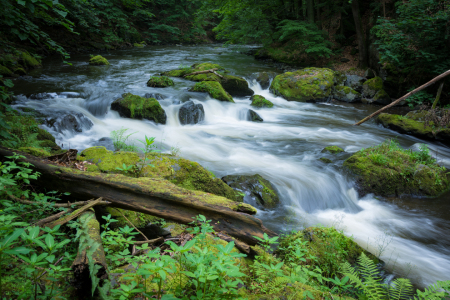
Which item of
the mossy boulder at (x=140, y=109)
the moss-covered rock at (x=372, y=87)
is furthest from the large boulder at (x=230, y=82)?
the moss-covered rock at (x=372, y=87)

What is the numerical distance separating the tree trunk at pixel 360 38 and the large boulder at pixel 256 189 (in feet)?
47.3

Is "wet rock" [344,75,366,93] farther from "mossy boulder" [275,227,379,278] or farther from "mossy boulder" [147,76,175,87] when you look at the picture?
"mossy boulder" [275,227,379,278]

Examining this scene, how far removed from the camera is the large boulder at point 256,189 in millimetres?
5383

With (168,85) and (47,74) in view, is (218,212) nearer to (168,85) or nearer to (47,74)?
(168,85)

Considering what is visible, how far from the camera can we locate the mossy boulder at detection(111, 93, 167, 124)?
9.16 m

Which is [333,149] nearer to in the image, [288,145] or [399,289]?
[288,145]

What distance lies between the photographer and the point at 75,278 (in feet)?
5.71

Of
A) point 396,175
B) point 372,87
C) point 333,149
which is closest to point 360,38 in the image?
point 372,87

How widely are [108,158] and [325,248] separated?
3578 mm

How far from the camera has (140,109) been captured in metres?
9.18

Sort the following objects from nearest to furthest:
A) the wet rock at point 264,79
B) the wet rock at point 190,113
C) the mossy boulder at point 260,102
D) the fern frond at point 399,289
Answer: the fern frond at point 399,289 < the wet rock at point 190,113 < the mossy boulder at point 260,102 < the wet rock at point 264,79

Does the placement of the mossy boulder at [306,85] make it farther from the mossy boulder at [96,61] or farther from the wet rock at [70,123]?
the mossy boulder at [96,61]

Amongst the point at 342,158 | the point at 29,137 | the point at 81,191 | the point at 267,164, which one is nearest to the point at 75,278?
the point at 81,191

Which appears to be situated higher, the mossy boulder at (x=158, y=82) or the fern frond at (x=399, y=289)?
the mossy boulder at (x=158, y=82)
